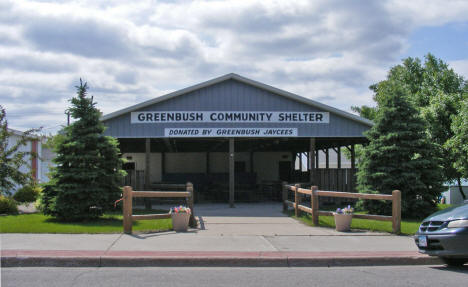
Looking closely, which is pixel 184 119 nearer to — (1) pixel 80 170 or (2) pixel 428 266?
(1) pixel 80 170

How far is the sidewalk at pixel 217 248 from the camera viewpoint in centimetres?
863

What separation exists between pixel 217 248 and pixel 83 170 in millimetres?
5548

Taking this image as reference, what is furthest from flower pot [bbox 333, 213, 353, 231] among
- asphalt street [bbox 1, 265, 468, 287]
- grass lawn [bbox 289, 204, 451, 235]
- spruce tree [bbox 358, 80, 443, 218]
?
asphalt street [bbox 1, 265, 468, 287]

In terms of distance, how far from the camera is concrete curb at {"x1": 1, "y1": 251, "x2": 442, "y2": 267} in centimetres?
846

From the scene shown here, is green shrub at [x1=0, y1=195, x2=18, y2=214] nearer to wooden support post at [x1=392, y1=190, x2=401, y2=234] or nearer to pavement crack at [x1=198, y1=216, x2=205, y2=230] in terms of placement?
pavement crack at [x1=198, y1=216, x2=205, y2=230]

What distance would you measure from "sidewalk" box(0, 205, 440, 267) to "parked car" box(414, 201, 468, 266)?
0.69m

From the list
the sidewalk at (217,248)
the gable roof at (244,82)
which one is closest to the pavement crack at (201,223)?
the sidewalk at (217,248)

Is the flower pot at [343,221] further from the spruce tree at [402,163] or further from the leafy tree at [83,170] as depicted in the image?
the leafy tree at [83,170]

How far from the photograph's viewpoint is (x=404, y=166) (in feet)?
49.6

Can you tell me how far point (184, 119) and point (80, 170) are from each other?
6.16 meters

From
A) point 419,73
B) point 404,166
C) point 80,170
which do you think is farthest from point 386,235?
point 419,73

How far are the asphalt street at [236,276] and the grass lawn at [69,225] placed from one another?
3.47m

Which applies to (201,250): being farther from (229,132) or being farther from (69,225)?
(229,132)

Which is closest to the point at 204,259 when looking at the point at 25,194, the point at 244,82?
the point at 244,82
